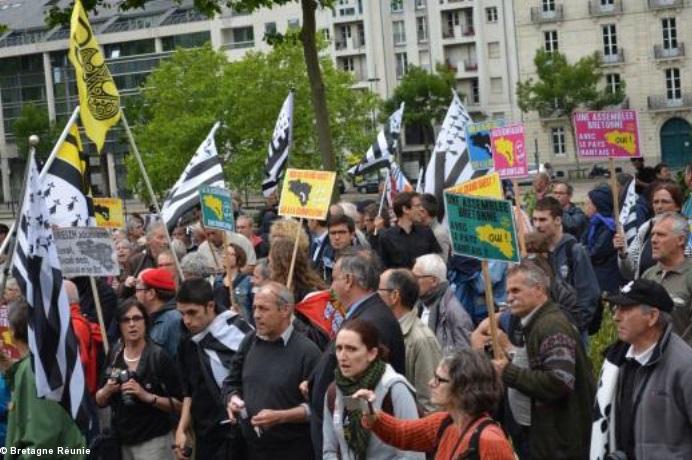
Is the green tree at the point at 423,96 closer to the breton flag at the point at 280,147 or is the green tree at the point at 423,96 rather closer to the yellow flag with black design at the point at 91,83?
the breton flag at the point at 280,147

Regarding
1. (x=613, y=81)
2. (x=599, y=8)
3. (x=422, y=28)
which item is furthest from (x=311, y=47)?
(x=422, y=28)

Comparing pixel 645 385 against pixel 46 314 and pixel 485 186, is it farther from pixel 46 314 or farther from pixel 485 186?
pixel 485 186

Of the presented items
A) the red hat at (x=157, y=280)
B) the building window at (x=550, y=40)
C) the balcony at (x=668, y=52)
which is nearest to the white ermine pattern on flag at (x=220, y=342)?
the red hat at (x=157, y=280)

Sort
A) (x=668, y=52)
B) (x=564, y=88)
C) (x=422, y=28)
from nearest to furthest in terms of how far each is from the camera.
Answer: (x=564, y=88)
(x=668, y=52)
(x=422, y=28)

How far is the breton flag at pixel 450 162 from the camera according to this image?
51.7 ft

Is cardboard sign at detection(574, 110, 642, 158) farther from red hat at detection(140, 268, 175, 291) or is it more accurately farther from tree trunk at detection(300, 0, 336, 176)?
tree trunk at detection(300, 0, 336, 176)

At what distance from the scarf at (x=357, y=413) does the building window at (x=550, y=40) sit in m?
80.6

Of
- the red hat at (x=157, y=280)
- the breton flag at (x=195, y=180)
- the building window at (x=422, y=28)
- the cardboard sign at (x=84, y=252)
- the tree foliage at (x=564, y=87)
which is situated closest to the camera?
the red hat at (x=157, y=280)

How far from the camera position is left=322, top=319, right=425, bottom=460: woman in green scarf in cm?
737

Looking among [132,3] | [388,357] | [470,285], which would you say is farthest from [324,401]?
[132,3]

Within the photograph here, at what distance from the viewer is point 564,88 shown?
80188 millimetres

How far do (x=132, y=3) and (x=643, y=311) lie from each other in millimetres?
14146

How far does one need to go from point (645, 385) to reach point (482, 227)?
227 centimetres

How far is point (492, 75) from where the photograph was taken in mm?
89688
